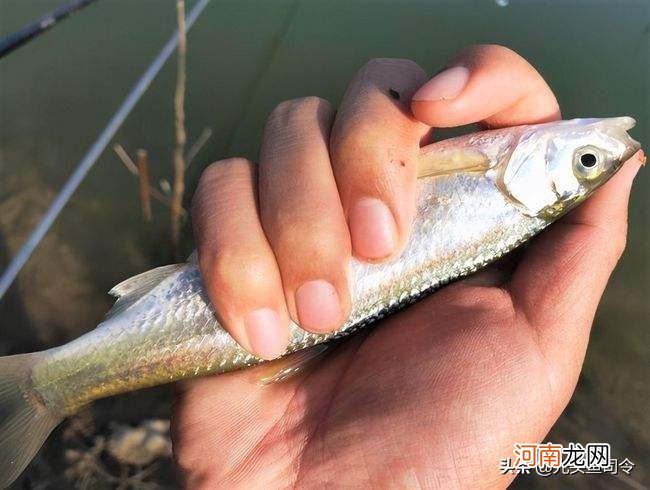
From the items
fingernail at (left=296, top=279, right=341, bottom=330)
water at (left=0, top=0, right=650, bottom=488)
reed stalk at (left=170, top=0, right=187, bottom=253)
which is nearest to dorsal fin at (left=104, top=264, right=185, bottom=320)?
fingernail at (left=296, top=279, right=341, bottom=330)

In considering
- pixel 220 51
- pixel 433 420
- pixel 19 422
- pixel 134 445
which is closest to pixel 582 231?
pixel 433 420

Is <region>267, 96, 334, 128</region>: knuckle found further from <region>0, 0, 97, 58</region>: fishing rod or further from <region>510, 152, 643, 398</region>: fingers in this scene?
<region>0, 0, 97, 58</region>: fishing rod

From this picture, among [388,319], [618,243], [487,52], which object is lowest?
[618,243]

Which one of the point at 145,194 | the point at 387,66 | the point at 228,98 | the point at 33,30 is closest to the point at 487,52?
the point at 387,66

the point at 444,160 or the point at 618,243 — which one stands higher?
the point at 444,160

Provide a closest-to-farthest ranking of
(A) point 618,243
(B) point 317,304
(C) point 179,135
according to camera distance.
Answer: (B) point 317,304 < (A) point 618,243 < (C) point 179,135

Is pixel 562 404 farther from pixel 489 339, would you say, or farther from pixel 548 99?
pixel 548 99

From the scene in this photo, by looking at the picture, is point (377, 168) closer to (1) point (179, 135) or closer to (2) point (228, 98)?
(1) point (179, 135)
